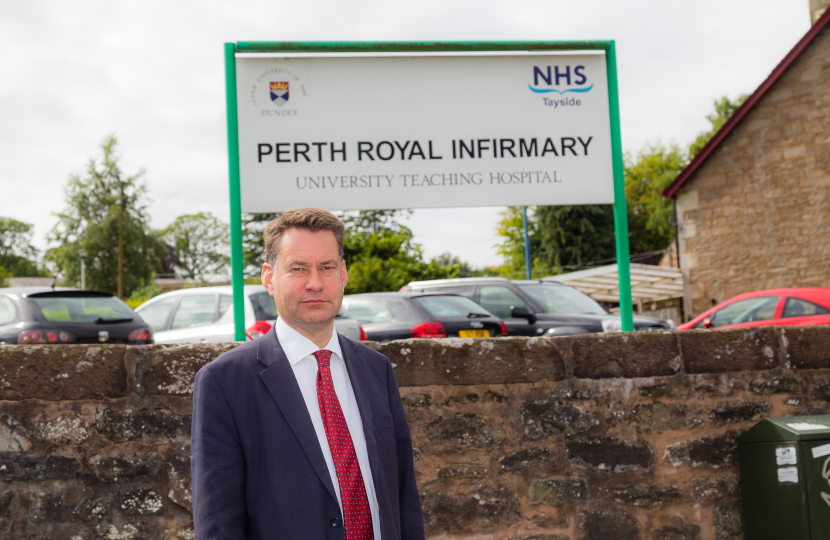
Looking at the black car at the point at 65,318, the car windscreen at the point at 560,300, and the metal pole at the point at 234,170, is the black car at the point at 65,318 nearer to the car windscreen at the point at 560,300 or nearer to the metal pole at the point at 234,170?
the metal pole at the point at 234,170

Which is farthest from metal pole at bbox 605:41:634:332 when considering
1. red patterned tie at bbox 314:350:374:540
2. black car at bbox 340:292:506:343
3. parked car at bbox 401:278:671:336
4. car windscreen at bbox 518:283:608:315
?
car windscreen at bbox 518:283:608:315

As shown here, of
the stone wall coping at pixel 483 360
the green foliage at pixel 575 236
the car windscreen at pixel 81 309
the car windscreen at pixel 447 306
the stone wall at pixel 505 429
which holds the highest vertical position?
the green foliage at pixel 575 236

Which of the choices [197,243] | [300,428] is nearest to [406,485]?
[300,428]

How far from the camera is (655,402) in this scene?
10.8ft

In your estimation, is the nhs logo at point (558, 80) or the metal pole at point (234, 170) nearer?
the metal pole at point (234, 170)

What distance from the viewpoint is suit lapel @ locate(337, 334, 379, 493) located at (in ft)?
5.74

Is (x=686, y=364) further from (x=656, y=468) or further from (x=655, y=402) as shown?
(x=656, y=468)

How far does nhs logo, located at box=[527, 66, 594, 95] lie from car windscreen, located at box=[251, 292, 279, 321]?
4520 mm

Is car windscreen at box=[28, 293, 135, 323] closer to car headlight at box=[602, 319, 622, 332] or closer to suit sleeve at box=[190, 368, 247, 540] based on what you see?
car headlight at box=[602, 319, 622, 332]

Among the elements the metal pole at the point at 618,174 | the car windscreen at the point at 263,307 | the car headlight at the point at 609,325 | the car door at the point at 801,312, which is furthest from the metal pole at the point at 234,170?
the car door at the point at 801,312

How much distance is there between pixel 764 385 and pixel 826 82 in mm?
16081

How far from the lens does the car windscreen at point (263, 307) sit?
744 centimetres

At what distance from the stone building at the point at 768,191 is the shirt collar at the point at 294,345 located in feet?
58.1

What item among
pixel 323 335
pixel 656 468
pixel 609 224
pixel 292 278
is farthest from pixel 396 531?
pixel 609 224
